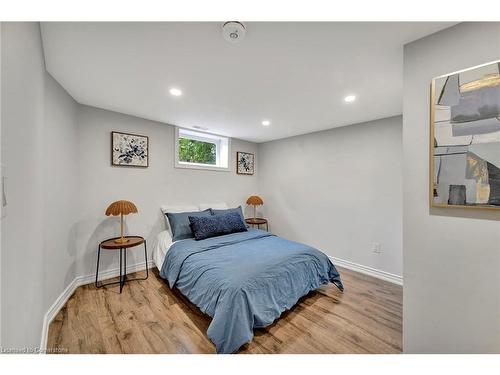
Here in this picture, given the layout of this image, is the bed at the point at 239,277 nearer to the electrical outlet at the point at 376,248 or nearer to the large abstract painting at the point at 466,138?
the electrical outlet at the point at 376,248

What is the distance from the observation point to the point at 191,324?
1799mm

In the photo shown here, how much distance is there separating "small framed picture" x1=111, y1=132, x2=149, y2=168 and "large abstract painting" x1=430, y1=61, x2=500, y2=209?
3124mm

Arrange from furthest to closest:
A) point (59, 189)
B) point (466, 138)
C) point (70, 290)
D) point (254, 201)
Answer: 1. point (254, 201)
2. point (70, 290)
3. point (59, 189)
4. point (466, 138)

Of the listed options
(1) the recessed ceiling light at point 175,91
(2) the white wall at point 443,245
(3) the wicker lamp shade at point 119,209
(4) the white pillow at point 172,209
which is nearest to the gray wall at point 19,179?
(1) the recessed ceiling light at point 175,91

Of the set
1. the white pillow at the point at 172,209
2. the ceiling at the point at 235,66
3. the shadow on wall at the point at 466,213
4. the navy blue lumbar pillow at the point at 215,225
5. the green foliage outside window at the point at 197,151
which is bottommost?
the navy blue lumbar pillow at the point at 215,225

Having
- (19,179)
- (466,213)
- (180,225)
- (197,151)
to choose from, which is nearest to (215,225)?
(180,225)

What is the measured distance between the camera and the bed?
151 cm

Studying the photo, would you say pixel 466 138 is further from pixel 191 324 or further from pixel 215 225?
pixel 215 225

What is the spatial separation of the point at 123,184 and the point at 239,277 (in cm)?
211

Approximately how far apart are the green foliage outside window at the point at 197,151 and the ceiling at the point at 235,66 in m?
0.85

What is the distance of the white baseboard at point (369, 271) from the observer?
105 inches

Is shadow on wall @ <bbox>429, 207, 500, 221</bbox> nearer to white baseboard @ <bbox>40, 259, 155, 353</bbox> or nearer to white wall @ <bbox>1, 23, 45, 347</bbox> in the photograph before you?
white wall @ <bbox>1, 23, 45, 347</bbox>

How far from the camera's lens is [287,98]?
85.8 inches
